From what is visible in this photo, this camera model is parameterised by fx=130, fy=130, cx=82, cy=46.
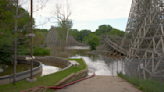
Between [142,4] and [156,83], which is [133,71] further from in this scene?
[142,4]

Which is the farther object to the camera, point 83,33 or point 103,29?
point 83,33

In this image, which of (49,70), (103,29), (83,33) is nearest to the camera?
(49,70)

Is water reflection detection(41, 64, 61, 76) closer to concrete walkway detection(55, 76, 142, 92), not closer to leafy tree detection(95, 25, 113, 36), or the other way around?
concrete walkway detection(55, 76, 142, 92)

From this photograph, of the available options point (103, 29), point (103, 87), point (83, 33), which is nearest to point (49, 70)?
point (103, 87)

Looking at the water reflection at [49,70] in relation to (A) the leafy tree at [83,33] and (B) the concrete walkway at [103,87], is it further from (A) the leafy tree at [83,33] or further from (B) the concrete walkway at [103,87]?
(A) the leafy tree at [83,33]

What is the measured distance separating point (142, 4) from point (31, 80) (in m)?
19.8

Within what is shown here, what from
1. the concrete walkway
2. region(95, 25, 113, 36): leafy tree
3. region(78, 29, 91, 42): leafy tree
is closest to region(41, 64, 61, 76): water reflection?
the concrete walkway

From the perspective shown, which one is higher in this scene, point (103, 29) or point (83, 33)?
point (103, 29)

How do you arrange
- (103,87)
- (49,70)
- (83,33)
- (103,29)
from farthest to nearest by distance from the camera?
(83,33)
(103,29)
(49,70)
(103,87)

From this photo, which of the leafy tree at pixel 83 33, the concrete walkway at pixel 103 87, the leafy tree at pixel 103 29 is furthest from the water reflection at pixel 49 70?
the leafy tree at pixel 83 33

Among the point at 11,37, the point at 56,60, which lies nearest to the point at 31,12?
the point at 11,37

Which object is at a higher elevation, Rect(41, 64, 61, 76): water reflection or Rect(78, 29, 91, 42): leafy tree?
Rect(78, 29, 91, 42): leafy tree

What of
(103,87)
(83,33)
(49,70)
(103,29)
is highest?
(103,29)

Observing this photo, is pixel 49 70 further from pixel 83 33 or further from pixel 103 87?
pixel 83 33
